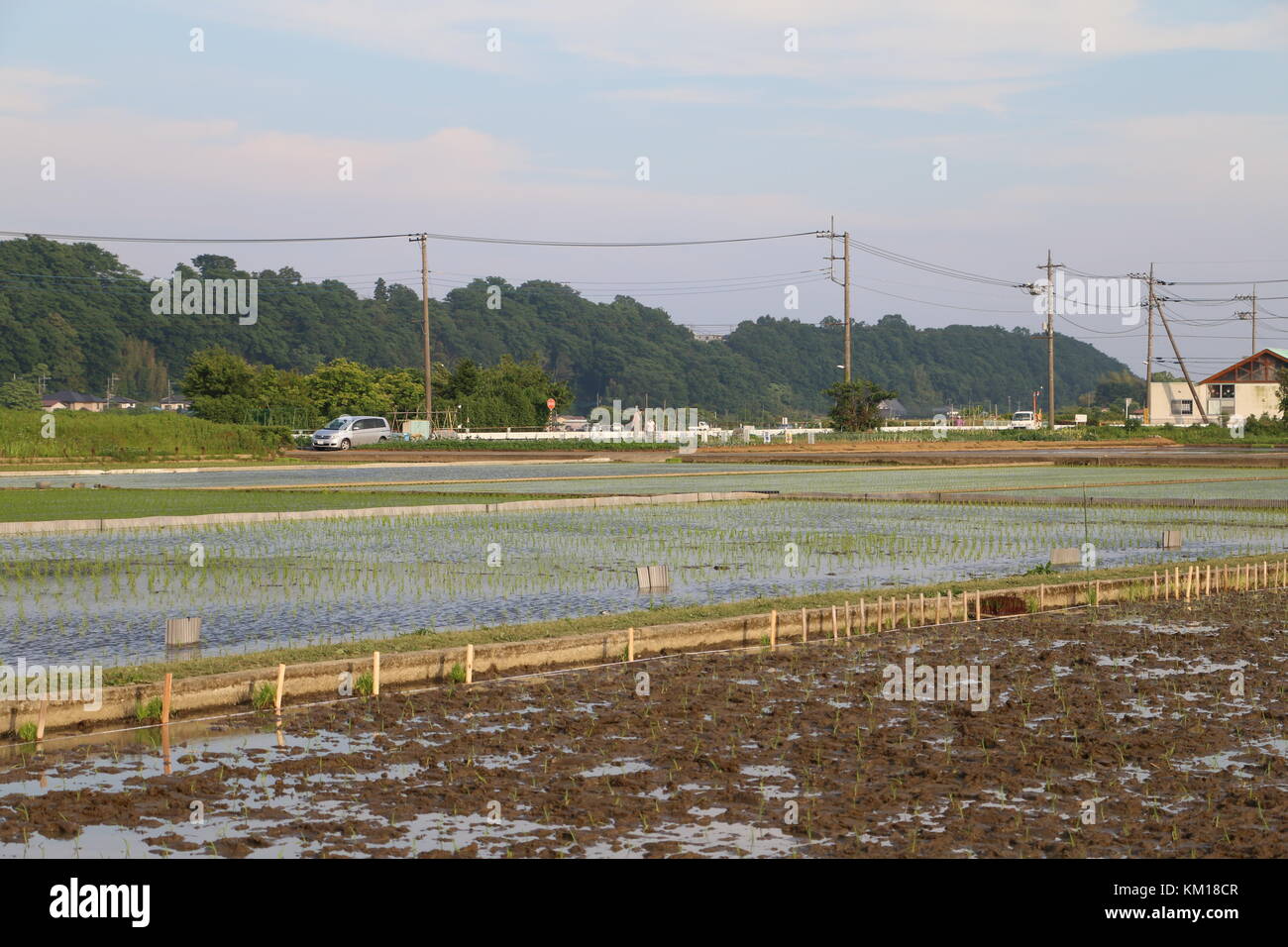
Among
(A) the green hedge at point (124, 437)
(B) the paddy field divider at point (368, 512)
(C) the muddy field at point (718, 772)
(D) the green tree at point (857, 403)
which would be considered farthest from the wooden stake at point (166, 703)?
(D) the green tree at point (857, 403)

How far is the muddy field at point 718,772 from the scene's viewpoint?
680 cm

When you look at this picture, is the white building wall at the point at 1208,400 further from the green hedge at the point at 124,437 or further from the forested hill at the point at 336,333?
the green hedge at the point at 124,437

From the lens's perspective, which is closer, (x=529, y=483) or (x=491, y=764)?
(x=491, y=764)

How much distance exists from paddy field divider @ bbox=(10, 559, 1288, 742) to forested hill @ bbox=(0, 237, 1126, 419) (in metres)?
104

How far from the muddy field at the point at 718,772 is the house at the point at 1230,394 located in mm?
95084

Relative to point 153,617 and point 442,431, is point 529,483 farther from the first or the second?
point 442,431

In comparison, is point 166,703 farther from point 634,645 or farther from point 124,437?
point 124,437

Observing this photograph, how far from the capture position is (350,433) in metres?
63.2

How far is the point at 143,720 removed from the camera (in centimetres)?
945

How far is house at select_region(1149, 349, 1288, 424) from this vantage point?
100688 millimetres

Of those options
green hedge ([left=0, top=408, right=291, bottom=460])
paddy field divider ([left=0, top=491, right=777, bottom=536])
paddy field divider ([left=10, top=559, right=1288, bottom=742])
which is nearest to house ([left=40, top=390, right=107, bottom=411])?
green hedge ([left=0, top=408, right=291, bottom=460])
